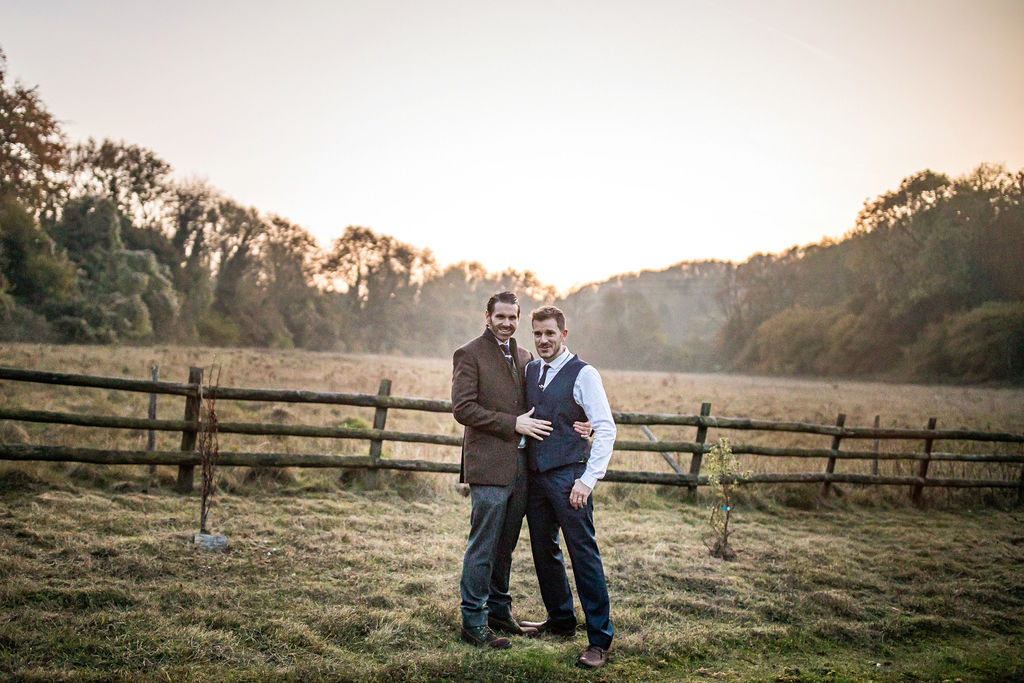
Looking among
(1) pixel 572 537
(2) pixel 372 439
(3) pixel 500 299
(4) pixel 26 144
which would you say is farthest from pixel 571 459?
(4) pixel 26 144

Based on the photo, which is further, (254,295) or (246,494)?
(254,295)

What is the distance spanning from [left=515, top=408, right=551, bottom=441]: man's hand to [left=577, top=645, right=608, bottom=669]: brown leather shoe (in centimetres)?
116

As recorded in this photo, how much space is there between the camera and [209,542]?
4.71 m

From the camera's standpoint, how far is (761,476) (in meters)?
7.44

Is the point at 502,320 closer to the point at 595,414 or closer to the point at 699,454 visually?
the point at 595,414

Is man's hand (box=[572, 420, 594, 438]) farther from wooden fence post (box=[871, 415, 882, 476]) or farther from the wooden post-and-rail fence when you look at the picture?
wooden fence post (box=[871, 415, 882, 476])

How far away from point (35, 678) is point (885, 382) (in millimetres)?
10845

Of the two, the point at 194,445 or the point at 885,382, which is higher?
the point at 885,382

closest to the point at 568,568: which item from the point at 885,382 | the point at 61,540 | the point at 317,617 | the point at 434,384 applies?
the point at 317,617

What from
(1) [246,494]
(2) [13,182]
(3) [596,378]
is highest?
(2) [13,182]

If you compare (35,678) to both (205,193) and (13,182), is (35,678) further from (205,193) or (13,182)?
(205,193)

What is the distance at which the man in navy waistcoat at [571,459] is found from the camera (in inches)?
128

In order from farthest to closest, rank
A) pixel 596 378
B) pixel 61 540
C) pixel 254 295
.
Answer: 1. pixel 254 295
2. pixel 61 540
3. pixel 596 378

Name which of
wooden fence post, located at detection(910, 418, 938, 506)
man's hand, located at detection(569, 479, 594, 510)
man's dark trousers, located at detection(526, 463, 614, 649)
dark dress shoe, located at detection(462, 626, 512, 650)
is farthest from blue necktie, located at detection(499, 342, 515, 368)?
wooden fence post, located at detection(910, 418, 938, 506)
